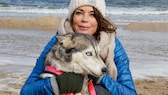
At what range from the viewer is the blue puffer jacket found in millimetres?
4285

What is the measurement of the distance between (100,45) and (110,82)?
44 cm

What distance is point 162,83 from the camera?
370 inches

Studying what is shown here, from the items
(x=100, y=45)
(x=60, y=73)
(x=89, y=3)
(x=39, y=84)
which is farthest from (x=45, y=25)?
(x=60, y=73)

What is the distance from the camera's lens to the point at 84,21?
4.67 meters

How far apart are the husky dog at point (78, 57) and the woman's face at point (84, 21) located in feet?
1.59

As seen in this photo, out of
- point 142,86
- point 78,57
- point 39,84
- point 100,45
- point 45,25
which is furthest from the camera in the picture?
point 45,25

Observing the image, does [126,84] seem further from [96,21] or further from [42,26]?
[42,26]

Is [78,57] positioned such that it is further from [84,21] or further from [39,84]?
[84,21]

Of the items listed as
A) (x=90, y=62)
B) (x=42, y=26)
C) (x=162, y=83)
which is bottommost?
(x=42, y=26)

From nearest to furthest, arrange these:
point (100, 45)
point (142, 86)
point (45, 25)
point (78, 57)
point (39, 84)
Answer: point (78, 57), point (39, 84), point (100, 45), point (142, 86), point (45, 25)

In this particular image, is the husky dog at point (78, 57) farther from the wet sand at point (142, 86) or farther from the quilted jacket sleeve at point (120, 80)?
the wet sand at point (142, 86)

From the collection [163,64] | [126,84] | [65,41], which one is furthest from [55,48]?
[163,64]

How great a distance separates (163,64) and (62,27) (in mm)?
7113

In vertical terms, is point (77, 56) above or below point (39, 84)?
above
